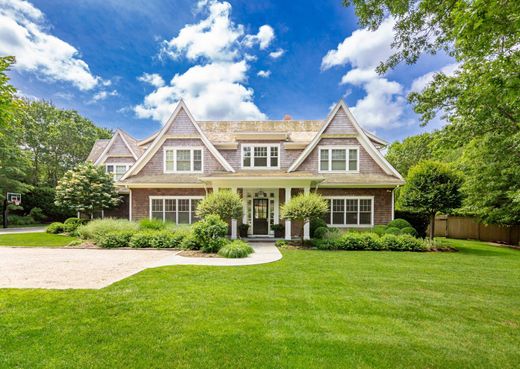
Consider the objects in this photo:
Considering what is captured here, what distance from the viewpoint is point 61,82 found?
62.3 feet

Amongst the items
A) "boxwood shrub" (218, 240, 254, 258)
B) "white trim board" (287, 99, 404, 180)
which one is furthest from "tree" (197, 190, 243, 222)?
"white trim board" (287, 99, 404, 180)

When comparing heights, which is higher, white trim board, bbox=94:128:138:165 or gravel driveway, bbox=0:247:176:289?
white trim board, bbox=94:128:138:165

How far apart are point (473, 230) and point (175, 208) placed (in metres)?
22.7

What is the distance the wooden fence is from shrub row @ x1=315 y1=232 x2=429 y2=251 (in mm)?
10013

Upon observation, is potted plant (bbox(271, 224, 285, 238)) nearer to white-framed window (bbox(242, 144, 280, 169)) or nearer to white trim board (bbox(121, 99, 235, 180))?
white-framed window (bbox(242, 144, 280, 169))

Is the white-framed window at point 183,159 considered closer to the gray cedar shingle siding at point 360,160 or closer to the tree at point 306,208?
the gray cedar shingle siding at point 360,160

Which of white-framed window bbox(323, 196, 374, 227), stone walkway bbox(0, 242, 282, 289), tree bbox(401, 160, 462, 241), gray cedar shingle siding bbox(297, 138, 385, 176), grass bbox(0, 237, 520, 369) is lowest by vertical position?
stone walkway bbox(0, 242, 282, 289)

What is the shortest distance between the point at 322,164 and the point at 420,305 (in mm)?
12188

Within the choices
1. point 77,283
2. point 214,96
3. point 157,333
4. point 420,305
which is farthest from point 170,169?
point 420,305

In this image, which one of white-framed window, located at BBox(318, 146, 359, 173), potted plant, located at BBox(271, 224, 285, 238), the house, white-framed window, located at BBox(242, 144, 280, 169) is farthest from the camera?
white-framed window, located at BBox(242, 144, 280, 169)

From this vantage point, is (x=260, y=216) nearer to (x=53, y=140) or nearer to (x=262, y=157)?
(x=262, y=157)

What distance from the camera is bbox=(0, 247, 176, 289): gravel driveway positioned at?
6.17 meters

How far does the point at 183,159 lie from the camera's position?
55.6 feet

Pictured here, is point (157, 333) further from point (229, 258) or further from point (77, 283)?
point (229, 258)
